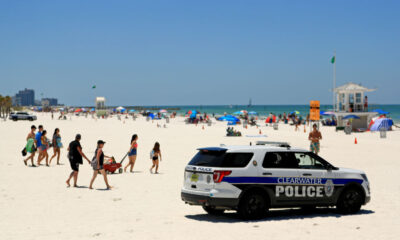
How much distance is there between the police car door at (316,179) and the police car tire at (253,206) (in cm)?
101

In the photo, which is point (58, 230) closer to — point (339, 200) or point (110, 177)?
point (339, 200)

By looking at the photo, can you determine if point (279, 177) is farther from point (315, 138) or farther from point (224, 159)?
point (315, 138)

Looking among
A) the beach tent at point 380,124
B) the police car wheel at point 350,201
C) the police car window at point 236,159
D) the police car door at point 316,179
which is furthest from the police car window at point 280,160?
the beach tent at point 380,124

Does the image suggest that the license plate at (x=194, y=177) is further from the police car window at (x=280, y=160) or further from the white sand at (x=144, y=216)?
the police car window at (x=280, y=160)

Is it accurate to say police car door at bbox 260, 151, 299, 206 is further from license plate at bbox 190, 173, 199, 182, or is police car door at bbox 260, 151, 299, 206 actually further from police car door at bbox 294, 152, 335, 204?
license plate at bbox 190, 173, 199, 182

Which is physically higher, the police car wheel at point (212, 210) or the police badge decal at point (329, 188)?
the police badge decal at point (329, 188)

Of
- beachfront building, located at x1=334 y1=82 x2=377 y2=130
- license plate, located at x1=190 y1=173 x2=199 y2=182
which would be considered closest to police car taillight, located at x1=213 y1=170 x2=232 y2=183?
license plate, located at x1=190 y1=173 x2=199 y2=182

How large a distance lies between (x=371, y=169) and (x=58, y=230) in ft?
45.1

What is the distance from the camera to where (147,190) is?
13430mm

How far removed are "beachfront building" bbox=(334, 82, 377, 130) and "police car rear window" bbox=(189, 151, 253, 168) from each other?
45.1 metres

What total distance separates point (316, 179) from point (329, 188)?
39 centimetres

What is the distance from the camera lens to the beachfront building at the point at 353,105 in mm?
52062

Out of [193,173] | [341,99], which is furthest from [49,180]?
[341,99]

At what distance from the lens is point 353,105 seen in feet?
174
